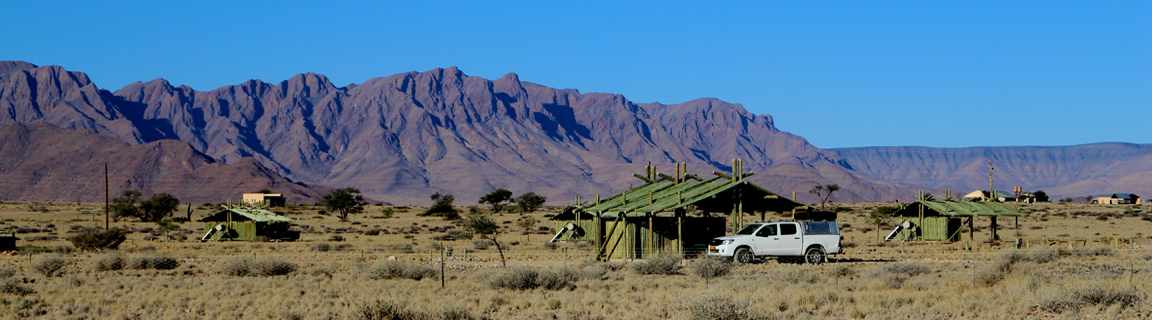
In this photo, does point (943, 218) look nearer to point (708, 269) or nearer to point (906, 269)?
point (906, 269)

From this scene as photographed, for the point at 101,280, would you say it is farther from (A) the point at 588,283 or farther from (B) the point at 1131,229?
(B) the point at 1131,229

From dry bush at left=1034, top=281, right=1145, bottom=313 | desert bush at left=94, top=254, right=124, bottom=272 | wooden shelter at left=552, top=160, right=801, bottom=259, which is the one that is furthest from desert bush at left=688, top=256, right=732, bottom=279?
desert bush at left=94, top=254, right=124, bottom=272

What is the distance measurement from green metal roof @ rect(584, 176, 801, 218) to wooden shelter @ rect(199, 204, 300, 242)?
19.8 metres

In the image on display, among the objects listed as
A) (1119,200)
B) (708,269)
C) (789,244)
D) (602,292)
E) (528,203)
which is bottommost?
(602,292)

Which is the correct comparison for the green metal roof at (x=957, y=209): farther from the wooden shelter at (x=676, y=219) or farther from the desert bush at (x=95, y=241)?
the desert bush at (x=95, y=241)

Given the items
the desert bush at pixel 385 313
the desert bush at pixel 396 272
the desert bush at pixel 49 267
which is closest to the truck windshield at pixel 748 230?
the desert bush at pixel 396 272

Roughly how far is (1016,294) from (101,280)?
777 inches

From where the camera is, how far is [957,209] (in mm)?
41750

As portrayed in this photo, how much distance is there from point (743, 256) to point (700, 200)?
2.45m

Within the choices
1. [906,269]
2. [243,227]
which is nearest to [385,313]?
[906,269]

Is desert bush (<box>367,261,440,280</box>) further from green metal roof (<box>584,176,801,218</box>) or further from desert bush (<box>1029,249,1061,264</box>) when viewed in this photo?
desert bush (<box>1029,249,1061,264</box>)

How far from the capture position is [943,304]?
55.3 feet

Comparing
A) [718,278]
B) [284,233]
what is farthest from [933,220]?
[284,233]

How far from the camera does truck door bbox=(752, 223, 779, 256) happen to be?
27234mm
